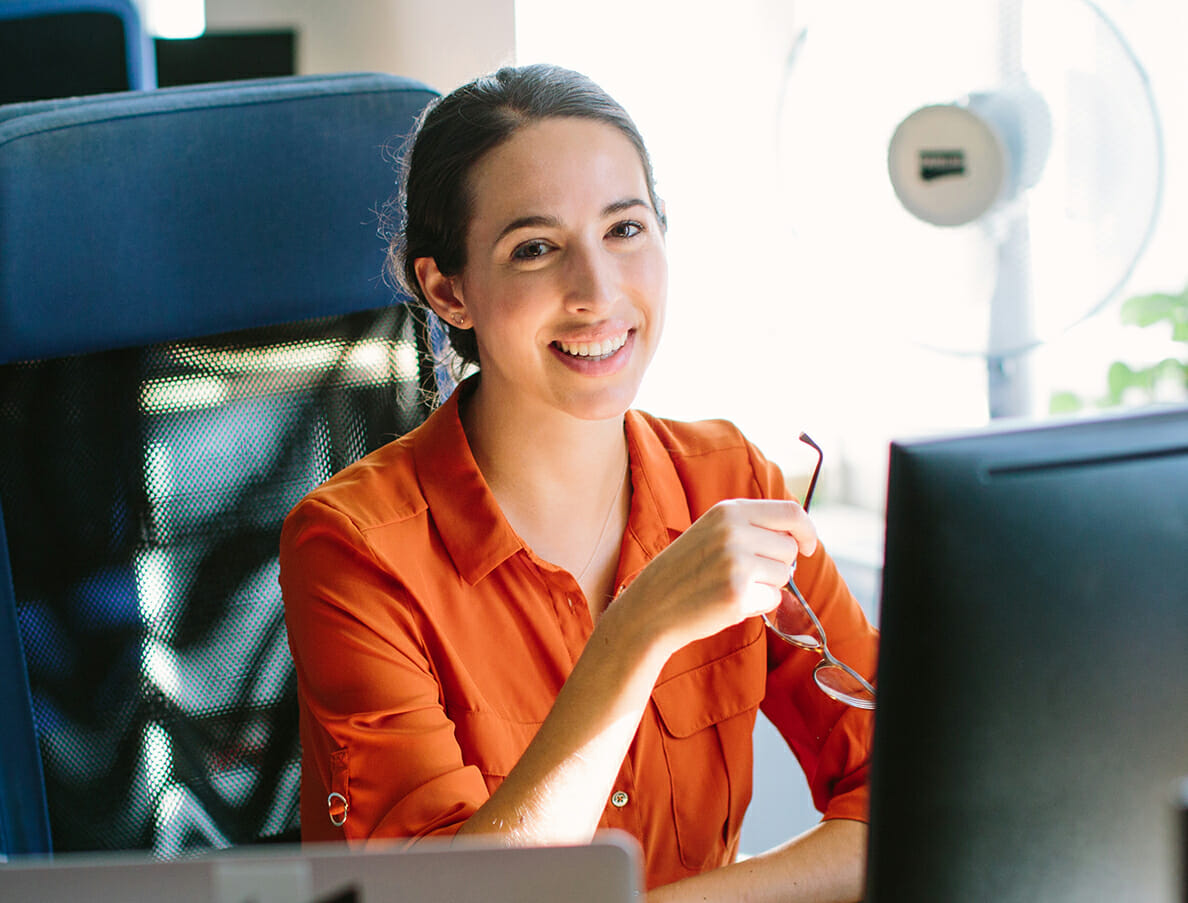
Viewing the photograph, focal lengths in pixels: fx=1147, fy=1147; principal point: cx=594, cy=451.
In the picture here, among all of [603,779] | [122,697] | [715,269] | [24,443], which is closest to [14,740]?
[122,697]

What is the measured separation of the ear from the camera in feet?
4.12

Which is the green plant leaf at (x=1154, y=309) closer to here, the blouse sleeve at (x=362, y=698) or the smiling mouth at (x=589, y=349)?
the smiling mouth at (x=589, y=349)

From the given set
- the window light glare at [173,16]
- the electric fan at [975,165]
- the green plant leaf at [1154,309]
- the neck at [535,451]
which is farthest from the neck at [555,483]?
→ the green plant leaf at [1154,309]

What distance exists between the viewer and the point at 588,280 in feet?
3.76

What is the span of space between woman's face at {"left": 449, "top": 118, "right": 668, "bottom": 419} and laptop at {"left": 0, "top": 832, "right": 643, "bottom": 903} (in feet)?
2.48

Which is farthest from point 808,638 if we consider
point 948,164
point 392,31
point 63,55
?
point 392,31

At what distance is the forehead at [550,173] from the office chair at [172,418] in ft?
0.34

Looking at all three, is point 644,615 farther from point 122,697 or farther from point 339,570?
point 122,697

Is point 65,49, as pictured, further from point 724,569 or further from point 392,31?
point 724,569

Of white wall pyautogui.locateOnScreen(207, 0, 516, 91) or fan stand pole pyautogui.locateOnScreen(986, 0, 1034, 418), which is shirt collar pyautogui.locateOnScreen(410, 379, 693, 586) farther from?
white wall pyautogui.locateOnScreen(207, 0, 516, 91)

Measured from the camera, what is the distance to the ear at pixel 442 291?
126 cm

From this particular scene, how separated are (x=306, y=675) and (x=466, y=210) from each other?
0.50 metres

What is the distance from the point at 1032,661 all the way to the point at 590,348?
0.74m

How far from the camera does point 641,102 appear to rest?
7.06 ft
